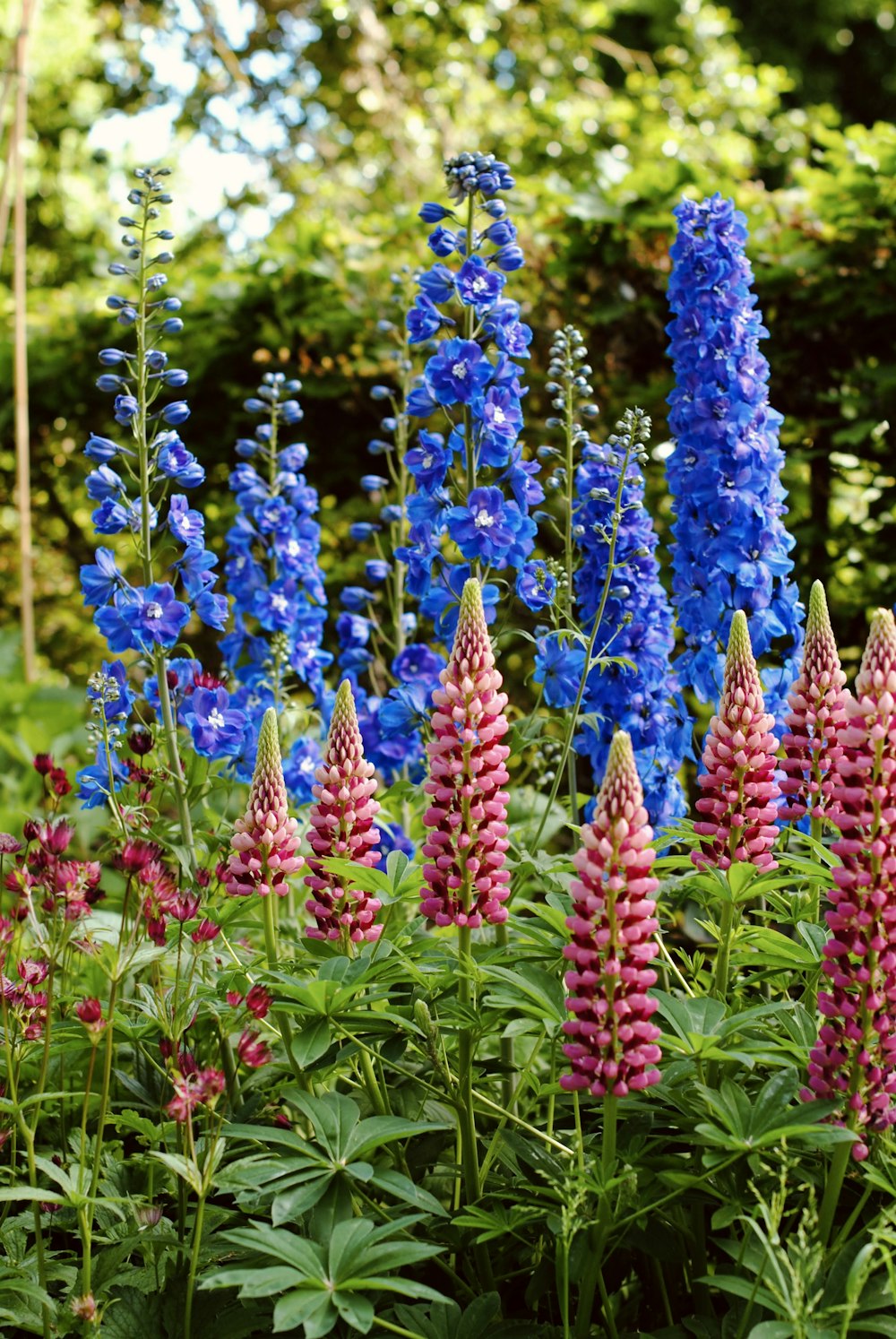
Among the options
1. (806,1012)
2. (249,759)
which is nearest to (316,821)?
(806,1012)

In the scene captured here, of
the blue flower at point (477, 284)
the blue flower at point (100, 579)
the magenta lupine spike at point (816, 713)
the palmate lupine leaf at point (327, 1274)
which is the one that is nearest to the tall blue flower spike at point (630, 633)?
the blue flower at point (477, 284)

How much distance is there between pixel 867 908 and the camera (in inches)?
61.9

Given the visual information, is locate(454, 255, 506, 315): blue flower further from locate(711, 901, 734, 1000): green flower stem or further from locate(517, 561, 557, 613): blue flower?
locate(711, 901, 734, 1000): green flower stem

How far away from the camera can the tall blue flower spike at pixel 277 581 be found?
3.32 m

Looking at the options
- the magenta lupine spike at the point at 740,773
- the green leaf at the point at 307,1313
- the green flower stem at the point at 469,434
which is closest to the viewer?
the green leaf at the point at 307,1313

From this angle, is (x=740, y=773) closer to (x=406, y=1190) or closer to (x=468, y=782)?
(x=468, y=782)

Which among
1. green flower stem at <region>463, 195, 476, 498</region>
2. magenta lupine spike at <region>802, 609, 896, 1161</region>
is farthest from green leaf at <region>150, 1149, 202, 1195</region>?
green flower stem at <region>463, 195, 476, 498</region>

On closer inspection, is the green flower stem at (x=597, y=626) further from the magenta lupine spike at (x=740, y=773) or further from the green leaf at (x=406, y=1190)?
the green leaf at (x=406, y=1190)

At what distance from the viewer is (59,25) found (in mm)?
12445

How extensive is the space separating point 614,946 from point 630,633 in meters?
1.27

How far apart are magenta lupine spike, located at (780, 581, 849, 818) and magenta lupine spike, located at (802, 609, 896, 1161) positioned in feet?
1.25

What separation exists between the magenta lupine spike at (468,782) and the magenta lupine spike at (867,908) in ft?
1.61

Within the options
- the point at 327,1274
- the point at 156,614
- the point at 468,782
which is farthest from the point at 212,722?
the point at 327,1274

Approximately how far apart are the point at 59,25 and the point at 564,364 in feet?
39.5
